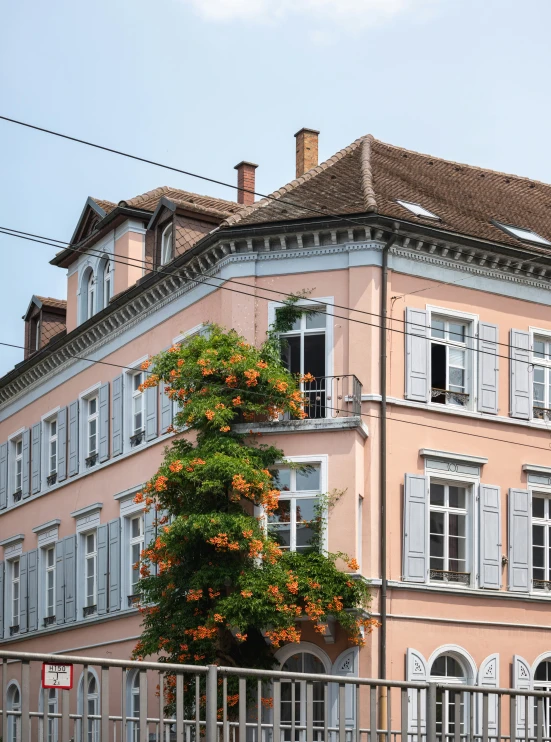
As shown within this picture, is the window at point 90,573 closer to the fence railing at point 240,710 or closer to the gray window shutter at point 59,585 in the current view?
the gray window shutter at point 59,585

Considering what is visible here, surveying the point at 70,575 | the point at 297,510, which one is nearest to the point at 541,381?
the point at 297,510

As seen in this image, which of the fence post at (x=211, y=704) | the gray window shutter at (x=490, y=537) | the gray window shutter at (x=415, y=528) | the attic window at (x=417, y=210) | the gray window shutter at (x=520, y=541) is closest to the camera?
the fence post at (x=211, y=704)

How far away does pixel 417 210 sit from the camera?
30.4m

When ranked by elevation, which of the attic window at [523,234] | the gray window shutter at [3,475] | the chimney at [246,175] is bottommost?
the gray window shutter at [3,475]

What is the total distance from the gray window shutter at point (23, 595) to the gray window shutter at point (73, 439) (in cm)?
395

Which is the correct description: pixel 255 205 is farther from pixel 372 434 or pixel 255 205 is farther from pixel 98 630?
pixel 98 630

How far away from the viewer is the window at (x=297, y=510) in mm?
27125

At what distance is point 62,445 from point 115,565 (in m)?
5.26

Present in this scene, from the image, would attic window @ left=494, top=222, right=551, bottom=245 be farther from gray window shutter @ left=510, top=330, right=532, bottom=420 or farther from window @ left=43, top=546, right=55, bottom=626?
window @ left=43, top=546, right=55, bottom=626

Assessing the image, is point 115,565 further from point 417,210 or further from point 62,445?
point 417,210

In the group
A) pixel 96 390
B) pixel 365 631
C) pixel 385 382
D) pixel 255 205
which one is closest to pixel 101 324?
pixel 96 390

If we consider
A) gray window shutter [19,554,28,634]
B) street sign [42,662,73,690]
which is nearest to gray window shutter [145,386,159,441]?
gray window shutter [19,554,28,634]

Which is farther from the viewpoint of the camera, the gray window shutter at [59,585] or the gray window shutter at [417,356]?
the gray window shutter at [59,585]

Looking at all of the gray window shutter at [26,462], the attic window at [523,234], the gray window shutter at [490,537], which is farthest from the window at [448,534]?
the gray window shutter at [26,462]
